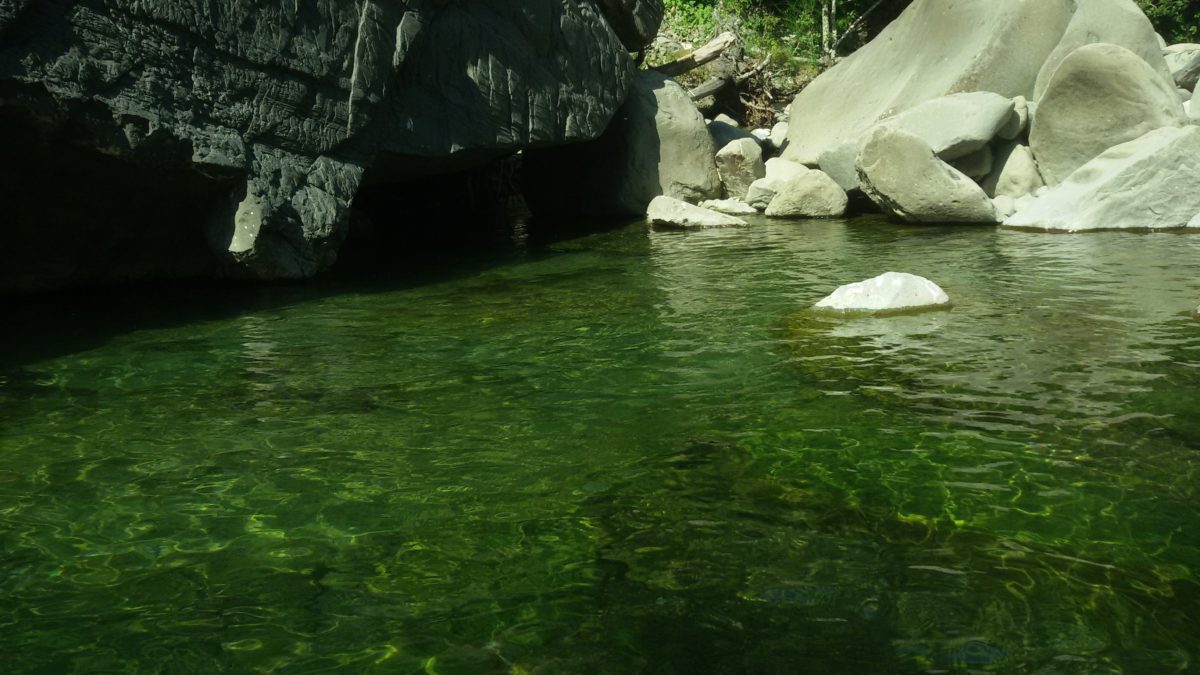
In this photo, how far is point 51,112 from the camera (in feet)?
24.0

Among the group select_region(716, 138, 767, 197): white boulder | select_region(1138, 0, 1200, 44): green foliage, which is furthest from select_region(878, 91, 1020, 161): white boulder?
select_region(1138, 0, 1200, 44): green foliage

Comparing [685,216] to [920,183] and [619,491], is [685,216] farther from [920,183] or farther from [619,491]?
[619,491]

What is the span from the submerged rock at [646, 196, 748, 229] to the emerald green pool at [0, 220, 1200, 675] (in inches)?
220

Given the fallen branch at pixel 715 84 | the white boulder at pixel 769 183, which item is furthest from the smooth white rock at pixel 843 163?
the fallen branch at pixel 715 84

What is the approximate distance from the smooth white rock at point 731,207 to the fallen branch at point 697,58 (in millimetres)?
2751

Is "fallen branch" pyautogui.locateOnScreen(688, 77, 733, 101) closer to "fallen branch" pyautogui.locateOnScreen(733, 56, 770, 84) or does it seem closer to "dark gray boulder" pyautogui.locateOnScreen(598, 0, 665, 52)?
"fallen branch" pyautogui.locateOnScreen(733, 56, 770, 84)

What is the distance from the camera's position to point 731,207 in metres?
14.6

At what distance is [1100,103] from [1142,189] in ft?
5.04

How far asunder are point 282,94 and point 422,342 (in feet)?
10.4

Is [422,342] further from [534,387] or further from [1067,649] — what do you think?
[1067,649]

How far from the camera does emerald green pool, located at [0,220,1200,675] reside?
2949mm

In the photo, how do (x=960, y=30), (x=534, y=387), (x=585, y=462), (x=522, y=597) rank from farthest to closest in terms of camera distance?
1. (x=960, y=30)
2. (x=534, y=387)
3. (x=585, y=462)
4. (x=522, y=597)

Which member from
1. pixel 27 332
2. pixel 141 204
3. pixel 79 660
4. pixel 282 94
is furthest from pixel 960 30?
pixel 79 660

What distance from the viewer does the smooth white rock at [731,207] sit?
14.5m
